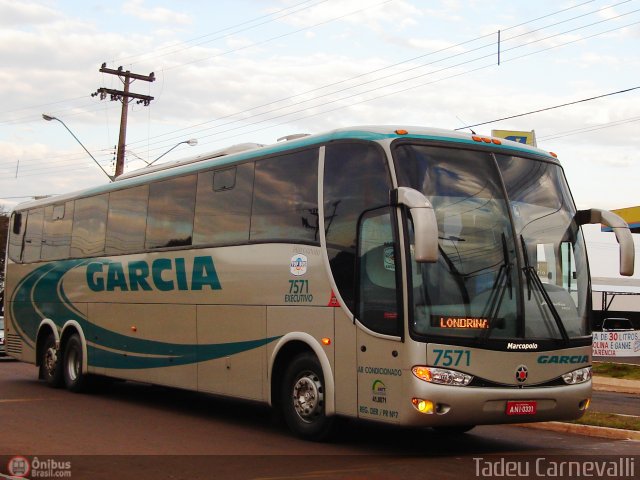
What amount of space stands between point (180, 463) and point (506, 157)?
Result: 505cm

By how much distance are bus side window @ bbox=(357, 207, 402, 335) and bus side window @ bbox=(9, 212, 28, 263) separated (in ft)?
40.7

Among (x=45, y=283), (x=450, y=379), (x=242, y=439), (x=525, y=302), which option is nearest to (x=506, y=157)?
(x=525, y=302)

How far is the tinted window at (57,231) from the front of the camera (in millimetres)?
18953

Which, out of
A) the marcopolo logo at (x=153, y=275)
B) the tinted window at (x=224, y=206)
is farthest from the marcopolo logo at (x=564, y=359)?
the marcopolo logo at (x=153, y=275)

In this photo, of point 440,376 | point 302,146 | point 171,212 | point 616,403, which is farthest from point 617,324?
point 440,376

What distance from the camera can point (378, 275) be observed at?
1050 centimetres

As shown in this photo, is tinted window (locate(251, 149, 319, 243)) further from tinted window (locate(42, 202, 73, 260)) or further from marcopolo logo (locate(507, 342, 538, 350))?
tinted window (locate(42, 202, 73, 260))

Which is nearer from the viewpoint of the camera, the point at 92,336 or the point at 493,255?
the point at 493,255

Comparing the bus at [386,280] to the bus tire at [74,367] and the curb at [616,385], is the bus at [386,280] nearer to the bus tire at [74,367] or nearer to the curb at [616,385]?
the bus tire at [74,367]

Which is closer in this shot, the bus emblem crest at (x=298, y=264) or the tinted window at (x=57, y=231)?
the bus emblem crest at (x=298, y=264)

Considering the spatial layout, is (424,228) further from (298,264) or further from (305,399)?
(305,399)

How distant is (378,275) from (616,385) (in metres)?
15.0

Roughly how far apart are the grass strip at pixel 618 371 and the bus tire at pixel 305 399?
15766 mm

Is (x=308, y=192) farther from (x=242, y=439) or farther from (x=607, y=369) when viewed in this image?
(x=607, y=369)
